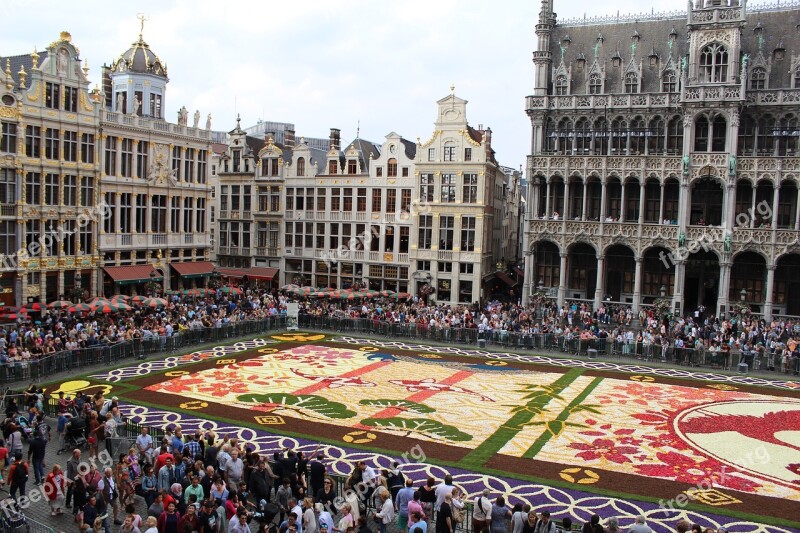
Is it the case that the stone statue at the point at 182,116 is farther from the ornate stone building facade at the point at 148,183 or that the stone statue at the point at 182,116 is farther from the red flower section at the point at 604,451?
the red flower section at the point at 604,451

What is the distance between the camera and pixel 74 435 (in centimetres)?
2216

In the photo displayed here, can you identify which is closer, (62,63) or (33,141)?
(33,141)

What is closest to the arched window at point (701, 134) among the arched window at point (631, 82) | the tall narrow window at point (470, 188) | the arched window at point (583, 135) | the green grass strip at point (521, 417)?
the arched window at point (631, 82)

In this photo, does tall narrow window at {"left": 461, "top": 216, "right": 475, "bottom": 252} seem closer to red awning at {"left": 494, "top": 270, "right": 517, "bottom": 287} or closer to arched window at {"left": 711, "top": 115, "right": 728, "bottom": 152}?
red awning at {"left": 494, "top": 270, "right": 517, "bottom": 287}

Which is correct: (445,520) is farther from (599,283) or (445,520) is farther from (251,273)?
(251,273)

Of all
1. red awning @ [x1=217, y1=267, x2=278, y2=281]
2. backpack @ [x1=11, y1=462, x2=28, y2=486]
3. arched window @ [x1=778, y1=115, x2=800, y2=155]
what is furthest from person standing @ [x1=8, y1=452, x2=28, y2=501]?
arched window @ [x1=778, y1=115, x2=800, y2=155]

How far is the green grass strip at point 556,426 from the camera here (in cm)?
2323

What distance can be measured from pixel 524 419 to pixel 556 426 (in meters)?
1.27

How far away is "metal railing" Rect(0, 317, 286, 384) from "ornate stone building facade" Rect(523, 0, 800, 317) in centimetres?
2277

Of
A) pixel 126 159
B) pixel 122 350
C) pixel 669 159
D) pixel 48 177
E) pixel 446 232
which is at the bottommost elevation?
pixel 122 350

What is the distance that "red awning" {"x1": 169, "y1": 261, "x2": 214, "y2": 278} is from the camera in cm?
5650

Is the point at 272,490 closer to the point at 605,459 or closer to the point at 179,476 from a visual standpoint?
the point at 179,476

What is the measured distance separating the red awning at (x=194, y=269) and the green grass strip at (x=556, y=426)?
116ft

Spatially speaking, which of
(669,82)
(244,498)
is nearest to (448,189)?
(669,82)
